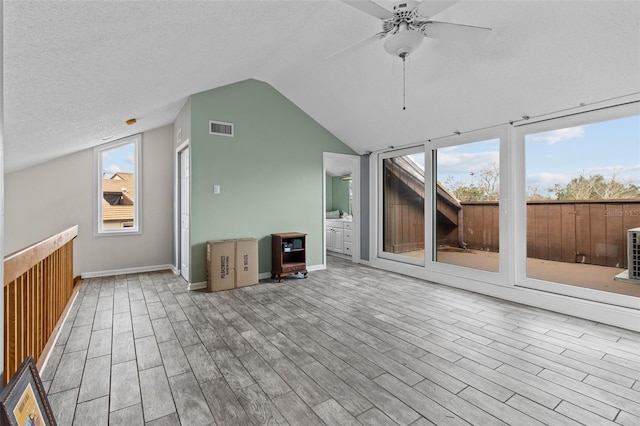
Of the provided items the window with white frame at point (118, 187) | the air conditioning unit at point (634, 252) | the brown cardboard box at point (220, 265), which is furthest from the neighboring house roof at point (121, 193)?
the air conditioning unit at point (634, 252)

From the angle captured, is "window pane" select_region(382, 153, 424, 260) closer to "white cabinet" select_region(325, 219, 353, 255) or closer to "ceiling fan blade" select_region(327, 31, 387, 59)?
"white cabinet" select_region(325, 219, 353, 255)

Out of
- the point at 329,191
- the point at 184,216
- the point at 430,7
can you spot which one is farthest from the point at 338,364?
the point at 329,191

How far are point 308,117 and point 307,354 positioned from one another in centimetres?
398

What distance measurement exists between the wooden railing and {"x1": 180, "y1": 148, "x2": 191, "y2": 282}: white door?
1376mm

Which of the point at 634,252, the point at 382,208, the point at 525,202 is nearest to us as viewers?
the point at 634,252

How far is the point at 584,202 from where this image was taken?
126 inches

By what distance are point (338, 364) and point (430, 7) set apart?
253 cm

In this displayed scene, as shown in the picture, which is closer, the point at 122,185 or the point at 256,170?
the point at 256,170

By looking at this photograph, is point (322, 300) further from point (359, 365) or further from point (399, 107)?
point (399, 107)

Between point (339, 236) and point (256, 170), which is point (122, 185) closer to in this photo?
point (256, 170)

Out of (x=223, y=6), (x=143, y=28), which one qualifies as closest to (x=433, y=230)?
(x=223, y=6)

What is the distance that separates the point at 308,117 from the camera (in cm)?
524

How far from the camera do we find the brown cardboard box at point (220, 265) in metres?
4.03

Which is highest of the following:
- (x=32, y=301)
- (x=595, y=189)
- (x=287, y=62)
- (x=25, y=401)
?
(x=287, y=62)
